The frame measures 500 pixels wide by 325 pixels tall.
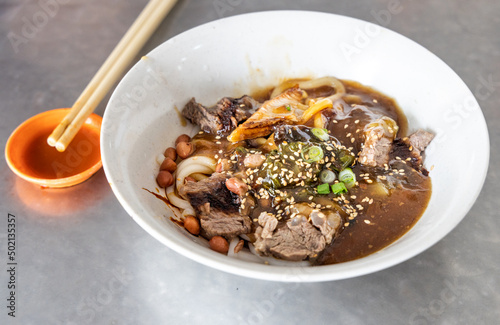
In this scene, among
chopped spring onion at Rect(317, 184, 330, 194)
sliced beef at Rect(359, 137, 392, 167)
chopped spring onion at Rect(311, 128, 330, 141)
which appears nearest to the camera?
chopped spring onion at Rect(317, 184, 330, 194)

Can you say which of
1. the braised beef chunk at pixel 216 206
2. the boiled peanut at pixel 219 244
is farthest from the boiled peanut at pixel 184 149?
the boiled peanut at pixel 219 244

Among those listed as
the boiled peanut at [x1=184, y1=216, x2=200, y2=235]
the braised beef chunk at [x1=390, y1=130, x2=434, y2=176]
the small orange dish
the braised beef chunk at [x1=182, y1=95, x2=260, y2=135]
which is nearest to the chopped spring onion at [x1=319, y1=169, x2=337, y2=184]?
the braised beef chunk at [x1=390, y1=130, x2=434, y2=176]

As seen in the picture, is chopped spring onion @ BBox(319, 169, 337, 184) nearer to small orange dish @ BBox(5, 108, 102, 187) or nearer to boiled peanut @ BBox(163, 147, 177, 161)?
boiled peanut @ BBox(163, 147, 177, 161)

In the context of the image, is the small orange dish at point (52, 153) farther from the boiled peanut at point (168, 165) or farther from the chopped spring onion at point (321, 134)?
the chopped spring onion at point (321, 134)

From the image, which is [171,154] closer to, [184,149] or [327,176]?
[184,149]

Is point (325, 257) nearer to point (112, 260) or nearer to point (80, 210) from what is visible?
point (112, 260)

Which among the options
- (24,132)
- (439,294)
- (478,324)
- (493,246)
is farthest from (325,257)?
(24,132)
